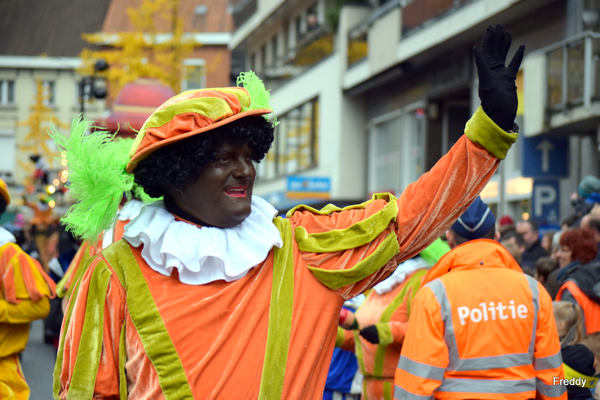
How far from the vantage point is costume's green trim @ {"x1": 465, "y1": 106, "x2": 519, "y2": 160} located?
220cm

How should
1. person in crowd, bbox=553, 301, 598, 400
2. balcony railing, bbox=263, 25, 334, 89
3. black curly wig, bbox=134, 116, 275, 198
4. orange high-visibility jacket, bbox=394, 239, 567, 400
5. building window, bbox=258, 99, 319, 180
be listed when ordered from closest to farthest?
black curly wig, bbox=134, 116, 275, 198
orange high-visibility jacket, bbox=394, 239, 567, 400
person in crowd, bbox=553, 301, 598, 400
balcony railing, bbox=263, 25, 334, 89
building window, bbox=258, 99, 319, 180

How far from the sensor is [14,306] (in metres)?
4.42

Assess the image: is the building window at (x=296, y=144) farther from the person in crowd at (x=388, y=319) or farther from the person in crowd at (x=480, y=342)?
the person in crowd at (x=480, y=342)

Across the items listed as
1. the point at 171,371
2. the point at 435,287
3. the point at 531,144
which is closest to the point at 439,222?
the point at 171,371

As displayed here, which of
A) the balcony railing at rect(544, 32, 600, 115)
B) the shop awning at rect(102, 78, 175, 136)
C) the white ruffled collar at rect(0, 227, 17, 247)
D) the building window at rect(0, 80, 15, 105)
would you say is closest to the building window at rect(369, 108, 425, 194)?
the balcony railing at rect(544, 32, 600, 115)

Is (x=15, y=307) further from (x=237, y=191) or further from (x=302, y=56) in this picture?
(x=302, y=56)

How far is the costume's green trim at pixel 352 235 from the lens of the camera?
7.85 ft

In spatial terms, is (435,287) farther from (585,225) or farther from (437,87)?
(437,87)

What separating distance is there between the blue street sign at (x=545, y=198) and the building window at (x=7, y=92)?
38.2 m

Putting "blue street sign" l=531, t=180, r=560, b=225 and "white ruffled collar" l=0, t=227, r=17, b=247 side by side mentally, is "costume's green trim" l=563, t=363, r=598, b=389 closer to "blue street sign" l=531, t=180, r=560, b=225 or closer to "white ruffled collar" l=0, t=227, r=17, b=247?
"white ruffled collar" l=0, t=227, r=17, b=247

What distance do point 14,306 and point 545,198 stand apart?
26.5ft

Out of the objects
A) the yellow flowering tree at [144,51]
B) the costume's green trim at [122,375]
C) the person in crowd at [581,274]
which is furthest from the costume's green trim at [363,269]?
the yellow flowering tree at [144,51]

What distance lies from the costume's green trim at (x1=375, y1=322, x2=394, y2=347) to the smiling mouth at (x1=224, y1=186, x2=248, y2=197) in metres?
1.93

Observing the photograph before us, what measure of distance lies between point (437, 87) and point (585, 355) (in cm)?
1153
